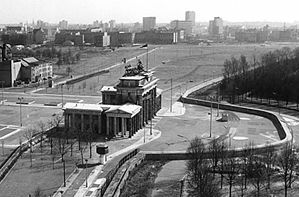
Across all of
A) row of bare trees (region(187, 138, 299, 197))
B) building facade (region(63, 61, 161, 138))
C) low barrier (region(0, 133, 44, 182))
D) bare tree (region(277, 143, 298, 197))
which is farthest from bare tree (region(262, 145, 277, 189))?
low barrier (region(0, 133, 44, 182))

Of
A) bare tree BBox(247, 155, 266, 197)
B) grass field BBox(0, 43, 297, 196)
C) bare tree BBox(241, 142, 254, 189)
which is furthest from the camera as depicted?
grass field BBox(0, 43, 297, 196)

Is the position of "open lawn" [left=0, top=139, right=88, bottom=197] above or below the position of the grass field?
below

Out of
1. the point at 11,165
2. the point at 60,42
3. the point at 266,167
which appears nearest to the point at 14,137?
the point at 11,165

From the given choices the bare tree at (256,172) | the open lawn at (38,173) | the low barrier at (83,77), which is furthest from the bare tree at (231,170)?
the low barrier at (83,77)

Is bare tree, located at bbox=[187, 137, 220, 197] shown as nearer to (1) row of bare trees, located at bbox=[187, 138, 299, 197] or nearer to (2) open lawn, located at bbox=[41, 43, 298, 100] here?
(1) row of bare trees, located at bbox=[187, 138, 299, 197]

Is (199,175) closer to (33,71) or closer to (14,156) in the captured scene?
(14,156)

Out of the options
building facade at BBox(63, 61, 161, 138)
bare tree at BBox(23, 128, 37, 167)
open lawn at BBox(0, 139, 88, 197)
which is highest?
building facade at BBox(63, 61, 161, 138)

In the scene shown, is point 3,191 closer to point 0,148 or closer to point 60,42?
point 0,148
